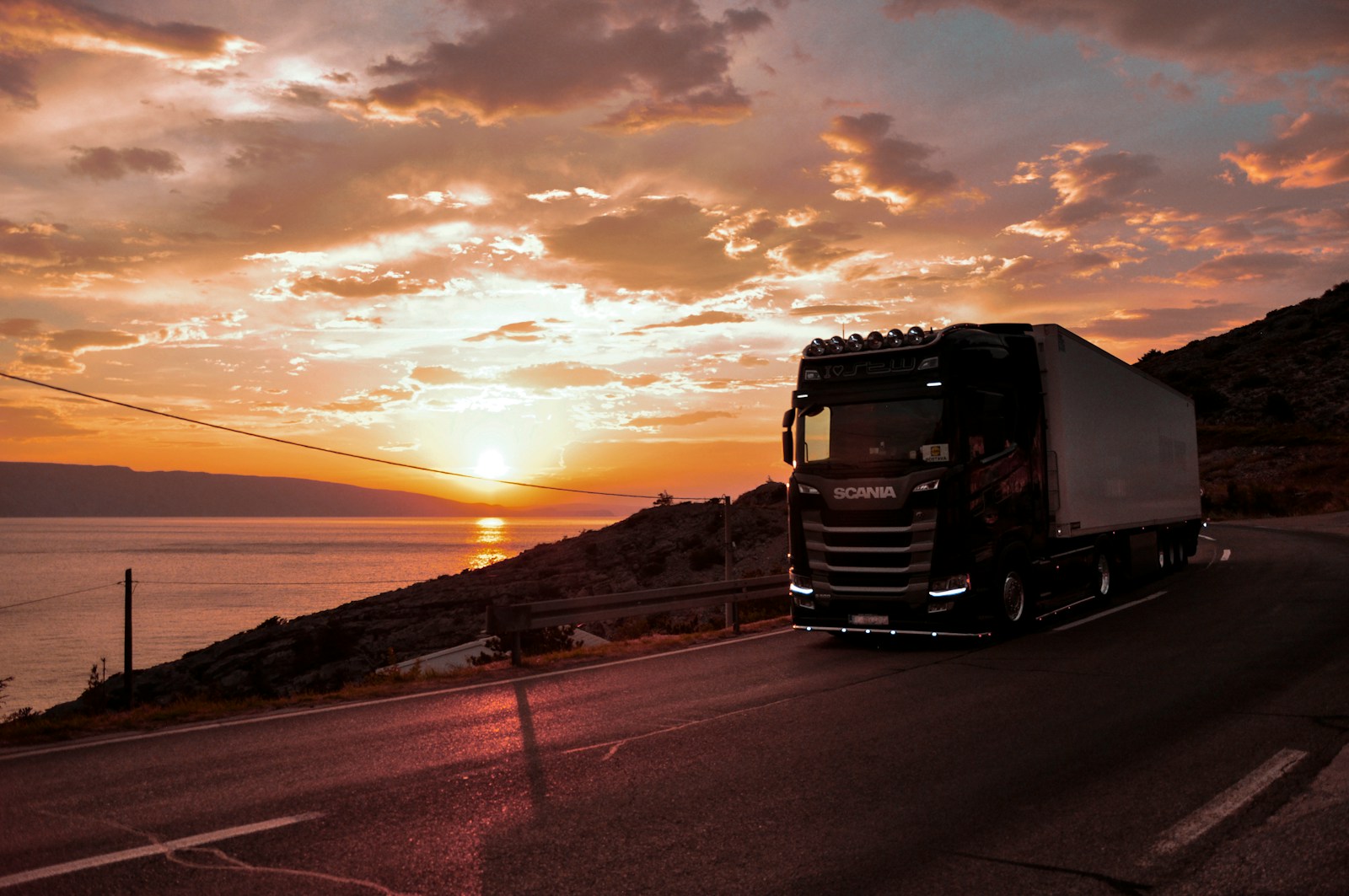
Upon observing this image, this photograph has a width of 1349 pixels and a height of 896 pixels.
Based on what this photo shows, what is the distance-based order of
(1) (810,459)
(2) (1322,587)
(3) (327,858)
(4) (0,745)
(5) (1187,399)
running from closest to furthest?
(3) (327,858) < (4) (0,745) < (1) (810,459) < (2) (1322,587) < (5) (1187,399)

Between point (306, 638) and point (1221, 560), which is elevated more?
point (1221, 560)

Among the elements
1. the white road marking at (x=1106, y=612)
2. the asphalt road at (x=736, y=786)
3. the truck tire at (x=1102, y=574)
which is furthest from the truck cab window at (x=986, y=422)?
→ the truck tire at (x=1102, y=574)

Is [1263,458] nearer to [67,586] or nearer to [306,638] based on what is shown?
[306,638]

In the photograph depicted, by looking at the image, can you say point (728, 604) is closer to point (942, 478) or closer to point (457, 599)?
point (942, 478)

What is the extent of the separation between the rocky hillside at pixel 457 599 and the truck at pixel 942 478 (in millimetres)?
19785

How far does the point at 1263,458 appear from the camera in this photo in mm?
62844

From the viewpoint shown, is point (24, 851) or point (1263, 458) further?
point (1263, 458)

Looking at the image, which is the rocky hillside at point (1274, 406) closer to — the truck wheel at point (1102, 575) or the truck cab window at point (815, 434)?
the truck wheel at point (1102, 575)

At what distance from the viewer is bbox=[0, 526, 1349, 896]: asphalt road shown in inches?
189

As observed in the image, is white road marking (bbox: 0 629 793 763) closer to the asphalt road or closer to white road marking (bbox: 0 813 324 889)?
the asphalt road

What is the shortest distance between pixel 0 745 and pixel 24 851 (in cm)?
397

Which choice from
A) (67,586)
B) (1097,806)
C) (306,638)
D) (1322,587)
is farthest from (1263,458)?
(67,586)

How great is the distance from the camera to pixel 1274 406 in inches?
2938

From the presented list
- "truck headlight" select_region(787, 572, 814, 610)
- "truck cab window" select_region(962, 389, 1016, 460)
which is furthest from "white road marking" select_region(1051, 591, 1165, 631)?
"truck headlight" select_region(787, 572, 814, 610)
